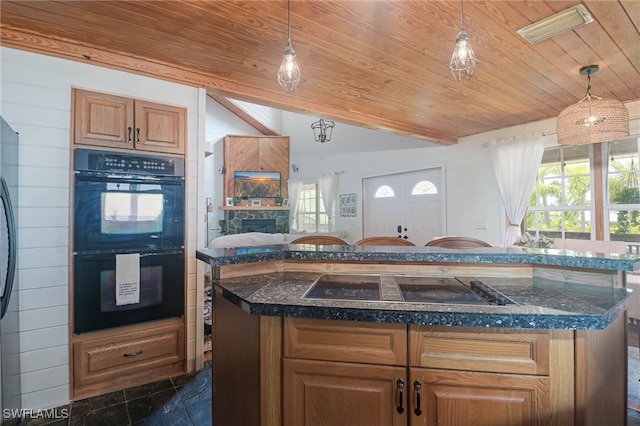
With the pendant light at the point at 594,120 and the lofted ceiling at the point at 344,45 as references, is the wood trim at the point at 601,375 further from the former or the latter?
the lofted ceiling at the point at 344,45

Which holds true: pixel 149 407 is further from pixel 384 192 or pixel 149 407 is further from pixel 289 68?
pixel 384 192

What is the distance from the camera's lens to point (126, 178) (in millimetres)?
2225

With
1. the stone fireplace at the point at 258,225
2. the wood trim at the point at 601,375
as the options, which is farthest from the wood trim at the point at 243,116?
the wood trim at the point at 601,375

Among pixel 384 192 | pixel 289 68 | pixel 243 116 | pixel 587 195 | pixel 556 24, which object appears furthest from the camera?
pixel 243 116

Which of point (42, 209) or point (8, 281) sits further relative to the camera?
point (42, 209)

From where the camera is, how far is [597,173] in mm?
3473

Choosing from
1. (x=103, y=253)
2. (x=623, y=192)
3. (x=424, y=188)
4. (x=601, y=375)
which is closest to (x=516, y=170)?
(x=623, y=192)

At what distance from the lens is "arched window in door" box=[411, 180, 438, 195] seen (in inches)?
195

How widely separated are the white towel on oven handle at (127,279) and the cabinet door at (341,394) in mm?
1630

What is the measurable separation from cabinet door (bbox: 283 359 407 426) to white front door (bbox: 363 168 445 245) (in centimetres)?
406

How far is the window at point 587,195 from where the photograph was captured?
327cm

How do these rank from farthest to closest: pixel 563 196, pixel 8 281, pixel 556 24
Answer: pixel 563 196 < pixel 556 24 < pixel 8 281

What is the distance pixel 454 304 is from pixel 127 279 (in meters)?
2.19

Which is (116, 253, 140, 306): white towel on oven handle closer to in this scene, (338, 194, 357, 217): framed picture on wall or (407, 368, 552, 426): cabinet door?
(407, 368, 552, 426): cabinet door
